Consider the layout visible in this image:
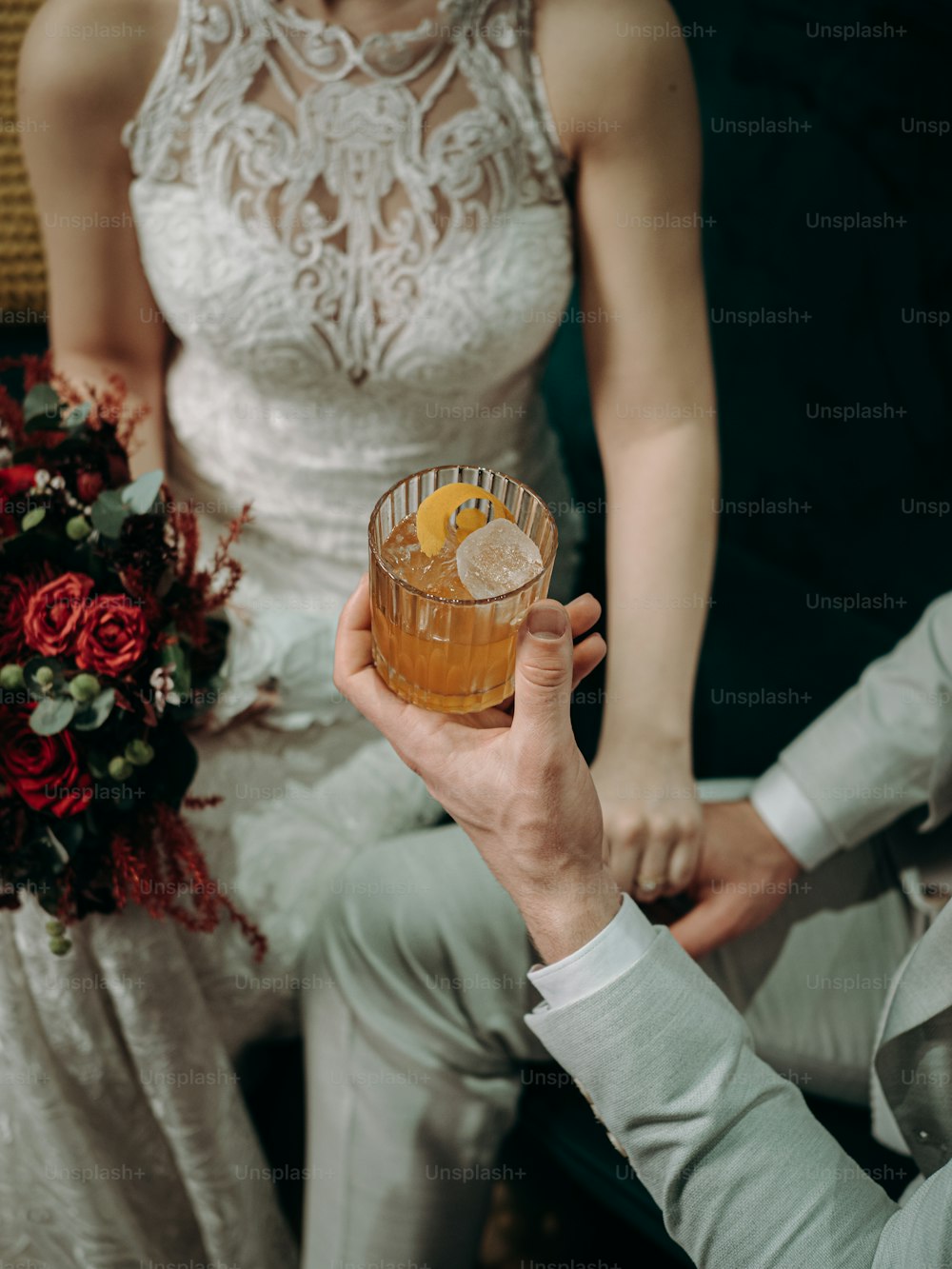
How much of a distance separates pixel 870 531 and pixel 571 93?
69cm

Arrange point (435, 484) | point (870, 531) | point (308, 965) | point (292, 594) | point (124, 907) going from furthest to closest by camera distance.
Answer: point (870, 531)
point (292, 594)
point (308, 965)
point (124, 907)
point (435, 484)

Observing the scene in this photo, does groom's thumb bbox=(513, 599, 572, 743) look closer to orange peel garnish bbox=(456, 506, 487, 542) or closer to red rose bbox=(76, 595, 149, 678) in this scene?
orange peel garnish bbox=(456, 506, 487, 542)

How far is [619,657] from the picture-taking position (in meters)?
1.23

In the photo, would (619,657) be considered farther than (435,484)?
Yes

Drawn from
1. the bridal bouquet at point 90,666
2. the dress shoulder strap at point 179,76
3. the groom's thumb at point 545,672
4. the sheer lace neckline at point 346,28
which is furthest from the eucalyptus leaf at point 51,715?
the sheer lace neckline at point 346,28

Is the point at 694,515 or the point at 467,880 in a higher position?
the point at 694,515

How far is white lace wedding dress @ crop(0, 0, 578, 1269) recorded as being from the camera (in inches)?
42.8

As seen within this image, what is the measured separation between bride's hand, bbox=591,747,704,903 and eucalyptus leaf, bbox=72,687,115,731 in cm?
50

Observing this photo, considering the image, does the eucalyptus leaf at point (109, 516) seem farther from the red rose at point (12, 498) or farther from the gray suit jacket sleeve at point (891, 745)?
the gray suit jacket sleeve at point (891, 745)

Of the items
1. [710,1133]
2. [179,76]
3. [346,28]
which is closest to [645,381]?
[346,28]

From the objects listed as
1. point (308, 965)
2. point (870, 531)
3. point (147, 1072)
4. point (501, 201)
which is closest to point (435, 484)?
point (501, 201)

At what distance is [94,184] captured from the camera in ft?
3.82

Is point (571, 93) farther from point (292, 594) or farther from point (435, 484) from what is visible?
point (292, 594)

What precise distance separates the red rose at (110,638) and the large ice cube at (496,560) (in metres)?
0.28
